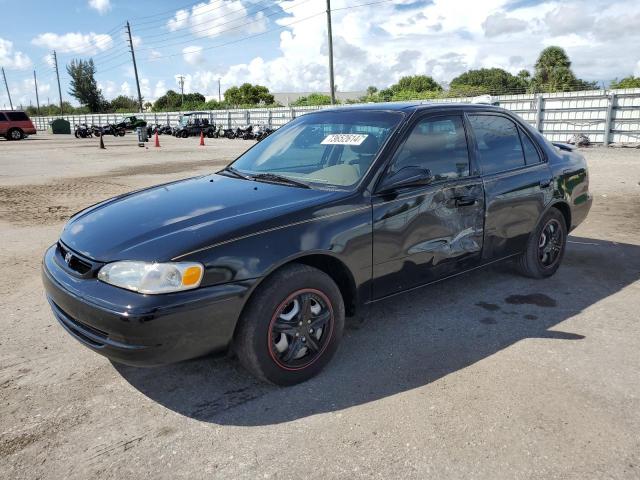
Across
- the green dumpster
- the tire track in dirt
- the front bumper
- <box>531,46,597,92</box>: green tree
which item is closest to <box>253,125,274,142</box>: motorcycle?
the tire track in dirt

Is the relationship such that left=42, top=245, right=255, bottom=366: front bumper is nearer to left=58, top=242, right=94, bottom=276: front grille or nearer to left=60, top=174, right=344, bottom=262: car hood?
left=58, top=242, right=94, bottom=276: front grille

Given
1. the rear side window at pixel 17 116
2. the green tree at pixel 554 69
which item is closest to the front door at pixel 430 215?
the rear side window at pixel 17 116

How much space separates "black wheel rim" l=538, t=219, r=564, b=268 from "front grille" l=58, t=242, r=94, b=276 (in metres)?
3.78

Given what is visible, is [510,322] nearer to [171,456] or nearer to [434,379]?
[434,379]

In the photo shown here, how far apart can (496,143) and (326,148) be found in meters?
1.51

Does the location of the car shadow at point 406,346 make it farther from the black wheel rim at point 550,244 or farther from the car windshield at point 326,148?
the car windshield at point 326,148

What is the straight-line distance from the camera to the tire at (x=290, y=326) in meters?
2.71

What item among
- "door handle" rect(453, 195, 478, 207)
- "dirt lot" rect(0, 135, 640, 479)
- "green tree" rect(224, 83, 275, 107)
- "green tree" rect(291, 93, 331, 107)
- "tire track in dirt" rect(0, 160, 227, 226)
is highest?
"green tree" rect(224, 83, 275, 107)

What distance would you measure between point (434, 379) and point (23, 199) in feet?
32.0

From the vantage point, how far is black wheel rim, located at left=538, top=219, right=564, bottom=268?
4.68m

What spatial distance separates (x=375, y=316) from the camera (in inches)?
157

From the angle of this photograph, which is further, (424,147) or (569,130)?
(569,130)

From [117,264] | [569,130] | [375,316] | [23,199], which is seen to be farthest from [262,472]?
[569,130]

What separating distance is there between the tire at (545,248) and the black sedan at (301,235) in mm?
29
